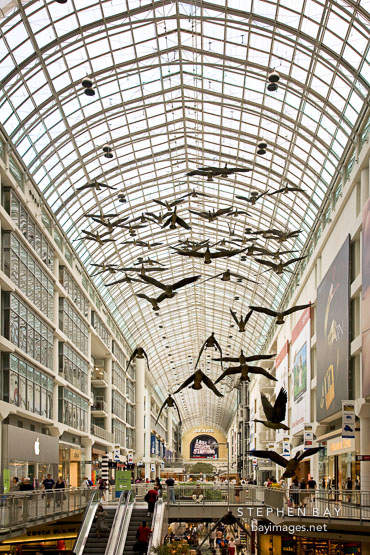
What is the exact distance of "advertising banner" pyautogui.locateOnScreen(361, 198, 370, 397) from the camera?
102ft

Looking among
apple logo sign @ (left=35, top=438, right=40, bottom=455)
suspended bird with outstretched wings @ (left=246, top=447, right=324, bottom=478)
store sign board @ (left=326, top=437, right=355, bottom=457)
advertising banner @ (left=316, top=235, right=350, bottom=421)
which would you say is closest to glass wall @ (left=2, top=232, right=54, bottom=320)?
apple logo sign @ (left=35, top=438, right=40, bottom=455)

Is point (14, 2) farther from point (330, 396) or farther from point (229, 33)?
point (330, 396)

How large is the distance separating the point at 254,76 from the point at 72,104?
11088 mm

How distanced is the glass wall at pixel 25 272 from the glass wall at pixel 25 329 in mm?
900

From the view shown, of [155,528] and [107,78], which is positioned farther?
[107,78]

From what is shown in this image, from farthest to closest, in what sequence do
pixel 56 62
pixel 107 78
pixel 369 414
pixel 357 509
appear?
pixel 107 78
pixel 56 62
pixel 369 414
pixel 357 509

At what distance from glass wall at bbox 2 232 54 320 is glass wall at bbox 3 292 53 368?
2.95 ft

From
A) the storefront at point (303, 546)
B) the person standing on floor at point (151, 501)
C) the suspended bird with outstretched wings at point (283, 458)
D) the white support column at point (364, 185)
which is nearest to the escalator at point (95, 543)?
the person standing on floor at point (151, 501)

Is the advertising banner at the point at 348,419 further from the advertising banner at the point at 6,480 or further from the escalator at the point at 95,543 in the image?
the advertising banner at the point at 6,480

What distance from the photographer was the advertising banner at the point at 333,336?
3716 centimetres

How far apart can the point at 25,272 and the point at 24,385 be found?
6443 millimetres

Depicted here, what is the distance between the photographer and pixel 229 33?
136 feet

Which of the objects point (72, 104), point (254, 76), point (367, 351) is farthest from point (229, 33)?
point (367, 351)

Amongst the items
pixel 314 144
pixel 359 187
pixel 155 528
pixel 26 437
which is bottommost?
pixel 155 528
